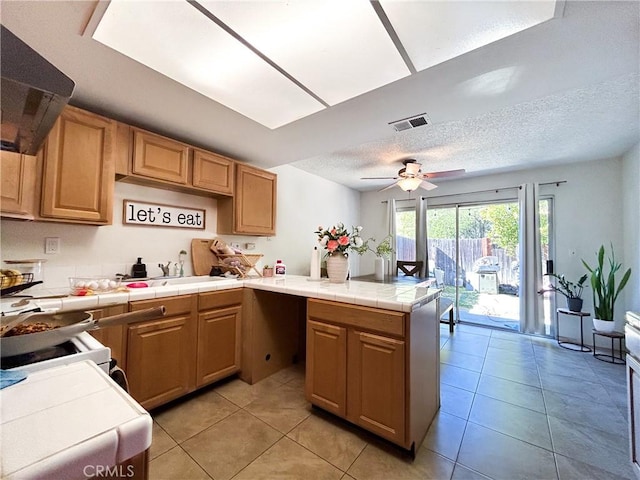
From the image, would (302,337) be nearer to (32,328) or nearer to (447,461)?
(447,461)

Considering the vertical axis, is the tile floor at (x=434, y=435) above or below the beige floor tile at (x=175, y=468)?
below

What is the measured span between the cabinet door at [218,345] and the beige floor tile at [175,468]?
559mm

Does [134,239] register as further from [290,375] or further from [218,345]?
[290,375]

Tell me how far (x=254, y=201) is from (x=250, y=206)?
82 millimetres

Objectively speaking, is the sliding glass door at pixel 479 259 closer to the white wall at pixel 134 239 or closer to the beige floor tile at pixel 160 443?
the white wall at pixel 134 239

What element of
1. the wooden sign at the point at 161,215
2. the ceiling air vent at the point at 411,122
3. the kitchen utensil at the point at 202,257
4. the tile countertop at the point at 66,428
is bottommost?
the tile countertop at the point at 66,428

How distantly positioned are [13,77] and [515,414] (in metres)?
3.04

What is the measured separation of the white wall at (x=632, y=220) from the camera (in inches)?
112

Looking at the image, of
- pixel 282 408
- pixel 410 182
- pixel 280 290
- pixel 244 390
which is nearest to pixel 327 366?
pixel 282 408

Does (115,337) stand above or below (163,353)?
above

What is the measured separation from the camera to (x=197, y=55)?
1.42 m

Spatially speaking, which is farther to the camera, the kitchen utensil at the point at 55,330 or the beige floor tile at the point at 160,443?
the beige floor tile at the point at 160,443

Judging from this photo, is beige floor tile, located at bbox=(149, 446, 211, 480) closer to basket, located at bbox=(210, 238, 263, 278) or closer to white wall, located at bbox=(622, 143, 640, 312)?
basket, located at bbox=(210, 238, 263, 278)

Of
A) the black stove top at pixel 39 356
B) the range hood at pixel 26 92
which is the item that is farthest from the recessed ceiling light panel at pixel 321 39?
the black stove top at pixel 39 356
